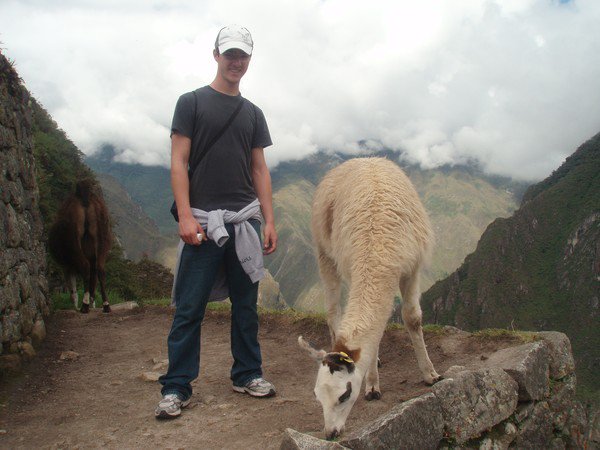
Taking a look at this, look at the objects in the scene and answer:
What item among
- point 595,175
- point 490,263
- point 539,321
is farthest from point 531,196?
point 539,321

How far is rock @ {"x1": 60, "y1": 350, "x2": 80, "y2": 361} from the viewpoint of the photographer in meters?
6.65

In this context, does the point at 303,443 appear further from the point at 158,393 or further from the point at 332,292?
the point at 332,292

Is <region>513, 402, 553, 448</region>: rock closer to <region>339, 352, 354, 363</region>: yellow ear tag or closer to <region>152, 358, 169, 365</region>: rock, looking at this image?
<region>339, 352, 354, 363</region>: yellow ear tag

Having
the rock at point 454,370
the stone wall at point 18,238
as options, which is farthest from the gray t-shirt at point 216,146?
the stone wall at point 18,238

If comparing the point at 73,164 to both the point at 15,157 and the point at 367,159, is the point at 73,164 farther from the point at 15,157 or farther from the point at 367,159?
the point at 367,159

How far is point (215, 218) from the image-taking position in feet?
14.4

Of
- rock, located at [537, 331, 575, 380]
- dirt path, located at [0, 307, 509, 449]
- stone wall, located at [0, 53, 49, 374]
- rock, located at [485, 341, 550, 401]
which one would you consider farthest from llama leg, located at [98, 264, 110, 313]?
rock, located at [537, 331, 575, 380]

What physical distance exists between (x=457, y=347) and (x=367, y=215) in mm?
2650

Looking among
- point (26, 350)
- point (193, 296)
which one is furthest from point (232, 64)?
point (26, 350)

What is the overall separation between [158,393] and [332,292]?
8.24 feet

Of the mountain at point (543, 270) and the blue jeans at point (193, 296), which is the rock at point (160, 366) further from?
the mountain at point (543, 270)

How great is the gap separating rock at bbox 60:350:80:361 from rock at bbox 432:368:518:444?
17.3ft

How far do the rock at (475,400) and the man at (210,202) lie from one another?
6.93 ft

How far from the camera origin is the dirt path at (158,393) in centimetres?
424
